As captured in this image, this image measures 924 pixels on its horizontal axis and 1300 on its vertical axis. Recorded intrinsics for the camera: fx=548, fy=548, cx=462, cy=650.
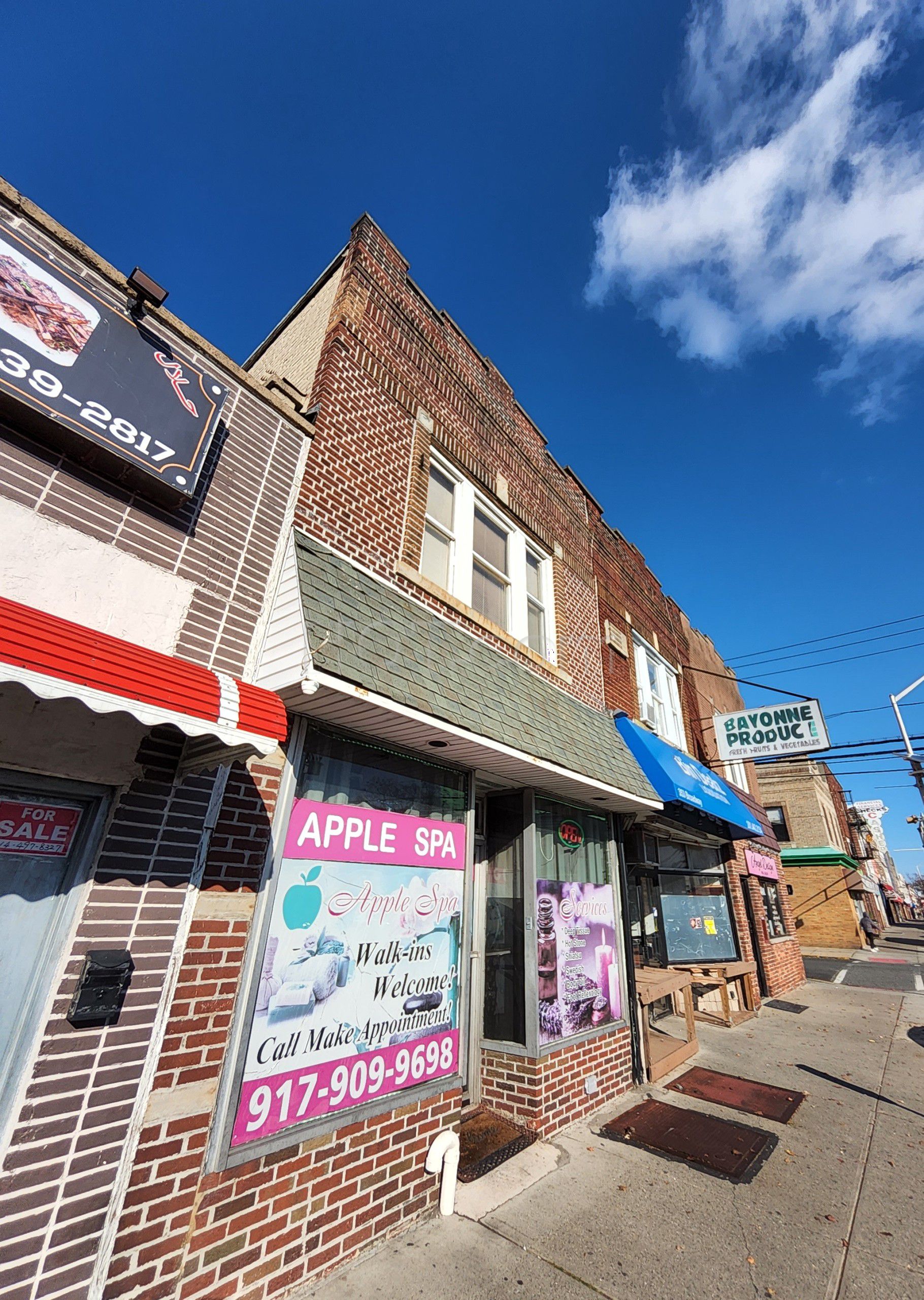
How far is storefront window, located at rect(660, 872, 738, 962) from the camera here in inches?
354

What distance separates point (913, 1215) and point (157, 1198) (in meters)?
5.18

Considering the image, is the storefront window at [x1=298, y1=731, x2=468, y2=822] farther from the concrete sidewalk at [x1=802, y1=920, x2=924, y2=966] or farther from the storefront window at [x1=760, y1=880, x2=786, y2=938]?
the concrete sidewalk at [x1=802, y1=920, x2=924, y2=966]

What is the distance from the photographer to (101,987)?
108 inches

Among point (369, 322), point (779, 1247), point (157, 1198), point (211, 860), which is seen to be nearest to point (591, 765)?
point (779, 1247)

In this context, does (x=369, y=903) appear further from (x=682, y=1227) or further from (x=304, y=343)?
(x=304, y=343)

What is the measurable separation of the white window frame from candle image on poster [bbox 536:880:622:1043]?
14.2 ft

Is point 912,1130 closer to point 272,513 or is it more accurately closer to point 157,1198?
point 157,1198

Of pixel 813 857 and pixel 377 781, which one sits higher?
pixel 813 857

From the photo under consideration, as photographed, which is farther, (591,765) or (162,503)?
(591,765)

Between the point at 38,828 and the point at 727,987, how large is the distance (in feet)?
36.2

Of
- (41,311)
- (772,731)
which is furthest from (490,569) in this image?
(772,731)

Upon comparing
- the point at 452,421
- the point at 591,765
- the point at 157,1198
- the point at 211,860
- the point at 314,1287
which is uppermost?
the point at 452,421

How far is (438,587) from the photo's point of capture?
5.97 meters

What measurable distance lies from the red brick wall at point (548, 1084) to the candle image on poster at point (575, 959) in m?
0.21
